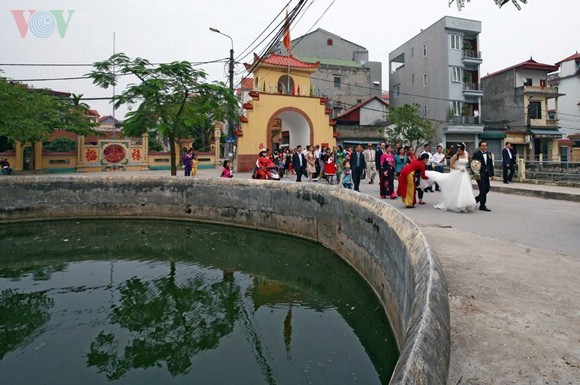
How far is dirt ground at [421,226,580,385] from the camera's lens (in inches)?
88.6

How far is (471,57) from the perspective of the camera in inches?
1341

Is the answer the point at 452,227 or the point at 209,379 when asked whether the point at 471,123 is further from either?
the point at 209,379

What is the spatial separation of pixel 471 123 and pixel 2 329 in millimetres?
35171

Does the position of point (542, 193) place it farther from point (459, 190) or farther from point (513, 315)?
point (513, 315)

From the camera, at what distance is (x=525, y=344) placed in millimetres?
2574

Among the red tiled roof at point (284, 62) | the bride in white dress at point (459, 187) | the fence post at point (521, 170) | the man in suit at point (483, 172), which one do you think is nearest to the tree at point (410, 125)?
the red tiled roof at point (284, 62)

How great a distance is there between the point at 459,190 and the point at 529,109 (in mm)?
33034

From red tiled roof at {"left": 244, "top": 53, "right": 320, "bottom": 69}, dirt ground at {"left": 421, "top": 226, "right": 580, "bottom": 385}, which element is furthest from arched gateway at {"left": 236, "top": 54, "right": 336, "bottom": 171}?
dirt ground at {"left": 421, "top": 226, "right": 580, "bottom": 385}

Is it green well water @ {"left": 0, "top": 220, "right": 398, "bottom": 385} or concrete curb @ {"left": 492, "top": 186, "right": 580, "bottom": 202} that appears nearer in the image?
green well water @ {"left": 0, "top": 220, "right": 398, "bottom": 385}

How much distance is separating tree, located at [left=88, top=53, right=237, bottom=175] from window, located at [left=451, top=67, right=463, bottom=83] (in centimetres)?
2445

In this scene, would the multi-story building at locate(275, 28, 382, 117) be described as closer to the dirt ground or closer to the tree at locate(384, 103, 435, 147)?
the tree at locate(384, 103, 435, 147)

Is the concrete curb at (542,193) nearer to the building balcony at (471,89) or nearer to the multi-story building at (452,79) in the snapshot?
the multi-story building at (452,79)

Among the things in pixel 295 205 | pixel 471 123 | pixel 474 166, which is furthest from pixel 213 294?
pixel 471 123

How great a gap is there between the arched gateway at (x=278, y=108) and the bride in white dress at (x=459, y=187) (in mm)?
15019
